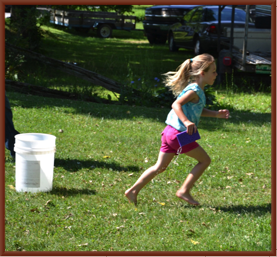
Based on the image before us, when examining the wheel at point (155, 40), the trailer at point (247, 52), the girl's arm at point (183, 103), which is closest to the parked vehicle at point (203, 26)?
the trailer at point (247, 52)

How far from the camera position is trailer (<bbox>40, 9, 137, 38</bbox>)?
78.2ft

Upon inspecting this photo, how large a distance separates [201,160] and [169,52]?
50.8 feet

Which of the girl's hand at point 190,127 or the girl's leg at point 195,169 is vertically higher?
the girl's hand at point 190,127

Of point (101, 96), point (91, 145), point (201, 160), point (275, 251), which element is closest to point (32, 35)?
point (101, 96)

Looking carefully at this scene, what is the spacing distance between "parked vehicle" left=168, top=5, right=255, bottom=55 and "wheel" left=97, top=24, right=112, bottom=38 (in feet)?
26.0

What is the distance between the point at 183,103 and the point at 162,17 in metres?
18.4

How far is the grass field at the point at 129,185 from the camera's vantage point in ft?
13.0

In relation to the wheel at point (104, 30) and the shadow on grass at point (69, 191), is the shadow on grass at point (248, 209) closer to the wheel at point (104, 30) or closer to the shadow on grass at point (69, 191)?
the shadow on grass at point (69, 191)

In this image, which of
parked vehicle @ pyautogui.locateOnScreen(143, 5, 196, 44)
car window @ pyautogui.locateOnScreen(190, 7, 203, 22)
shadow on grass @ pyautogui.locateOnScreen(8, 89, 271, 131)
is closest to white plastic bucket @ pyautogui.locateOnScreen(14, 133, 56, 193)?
shadow on grass @ pyautogui.locateOnScreen(8, 89, 271, 131)

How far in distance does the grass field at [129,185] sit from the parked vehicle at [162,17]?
11907 mm

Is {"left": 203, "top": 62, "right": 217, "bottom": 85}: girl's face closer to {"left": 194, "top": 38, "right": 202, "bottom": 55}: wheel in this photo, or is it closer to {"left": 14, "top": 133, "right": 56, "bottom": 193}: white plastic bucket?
{"left": 14, "top": 133, "right": 56, "bottom": 193}: white plastic bucket

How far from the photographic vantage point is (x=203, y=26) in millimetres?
15195

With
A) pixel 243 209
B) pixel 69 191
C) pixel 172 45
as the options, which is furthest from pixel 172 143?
pixel 172 45

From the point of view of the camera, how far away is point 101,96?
11336mm
